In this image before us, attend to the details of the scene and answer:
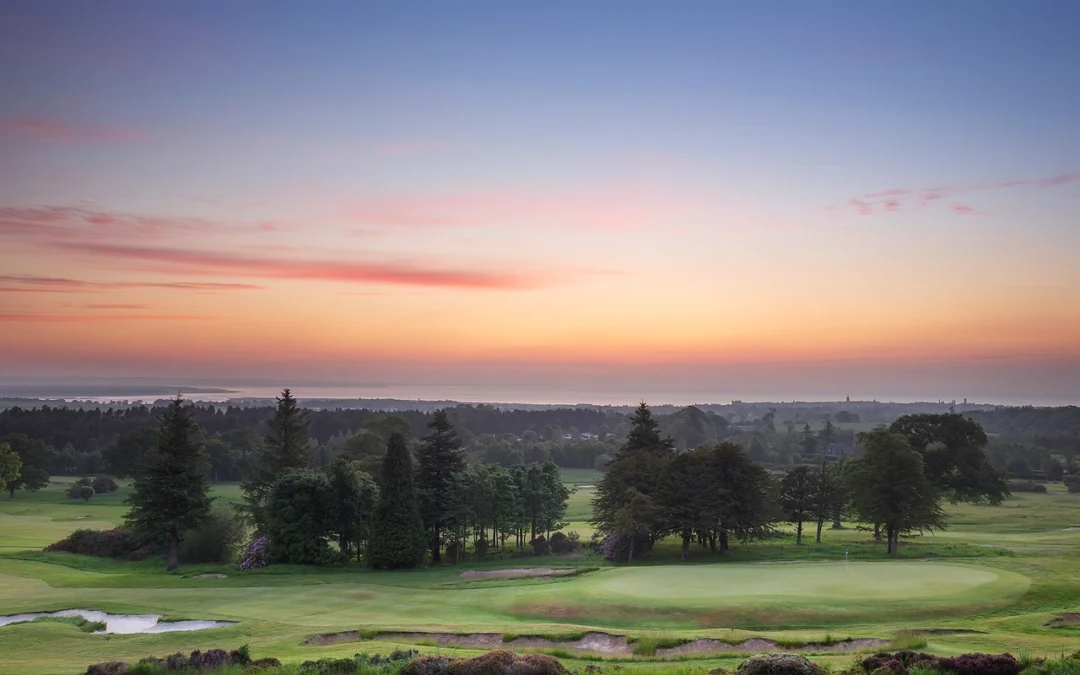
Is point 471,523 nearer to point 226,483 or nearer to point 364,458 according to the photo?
point 364,458

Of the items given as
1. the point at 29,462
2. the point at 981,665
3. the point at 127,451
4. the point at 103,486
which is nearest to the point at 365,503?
the point at 981,665

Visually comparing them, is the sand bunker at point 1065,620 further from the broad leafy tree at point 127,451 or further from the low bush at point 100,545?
the broad leafy tree at point 127,451

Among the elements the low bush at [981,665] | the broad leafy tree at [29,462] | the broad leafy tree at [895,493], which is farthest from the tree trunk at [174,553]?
the broad leafy tree at [29,462]

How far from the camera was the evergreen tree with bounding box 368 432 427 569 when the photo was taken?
5144 centimetres

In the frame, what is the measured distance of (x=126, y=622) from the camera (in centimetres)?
3198

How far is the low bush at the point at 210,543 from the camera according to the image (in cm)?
5625

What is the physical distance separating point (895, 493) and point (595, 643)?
35.8 metres

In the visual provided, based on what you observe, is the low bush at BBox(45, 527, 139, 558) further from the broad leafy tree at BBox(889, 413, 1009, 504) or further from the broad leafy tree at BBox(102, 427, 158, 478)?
the broad leafy tree at BBox(889, 413, 1009, 504)

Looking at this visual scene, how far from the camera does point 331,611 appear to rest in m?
33.5

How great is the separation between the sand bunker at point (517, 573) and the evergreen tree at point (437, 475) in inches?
330

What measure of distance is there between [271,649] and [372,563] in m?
28.1

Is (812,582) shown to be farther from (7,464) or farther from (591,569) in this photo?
(7,464)

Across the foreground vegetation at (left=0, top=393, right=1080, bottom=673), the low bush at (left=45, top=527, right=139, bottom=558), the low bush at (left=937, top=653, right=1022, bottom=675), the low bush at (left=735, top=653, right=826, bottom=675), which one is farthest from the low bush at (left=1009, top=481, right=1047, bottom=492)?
the low bush at (left=45, top=527, right=139, bottom=558)

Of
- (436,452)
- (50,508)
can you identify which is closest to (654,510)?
(436,452)
